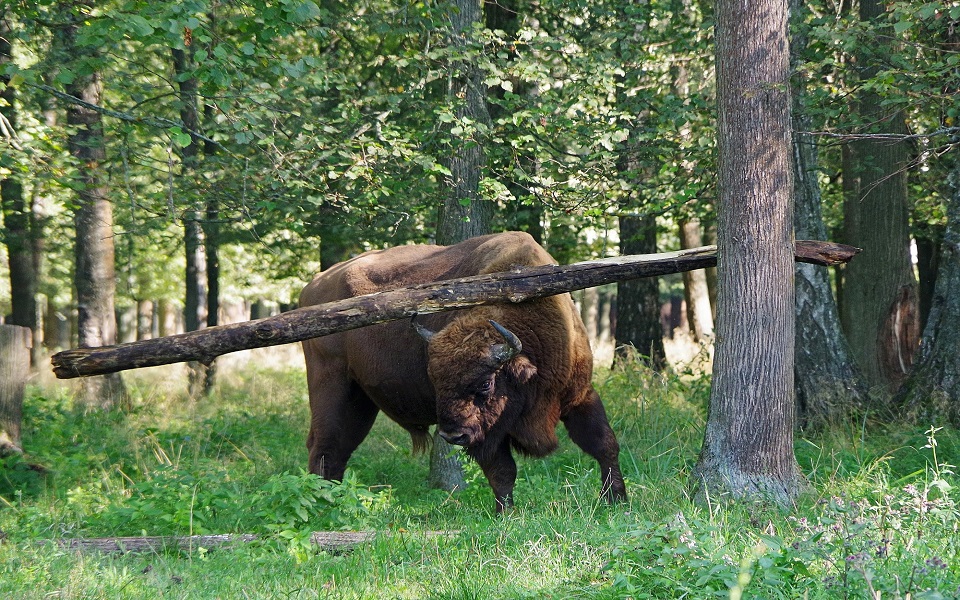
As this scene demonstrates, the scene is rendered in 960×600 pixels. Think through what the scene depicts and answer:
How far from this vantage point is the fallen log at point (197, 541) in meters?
5.61

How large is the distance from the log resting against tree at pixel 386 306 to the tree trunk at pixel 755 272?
2.28ft

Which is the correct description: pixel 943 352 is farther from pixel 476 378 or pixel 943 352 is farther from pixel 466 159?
pixel 466 159

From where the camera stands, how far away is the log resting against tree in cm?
611

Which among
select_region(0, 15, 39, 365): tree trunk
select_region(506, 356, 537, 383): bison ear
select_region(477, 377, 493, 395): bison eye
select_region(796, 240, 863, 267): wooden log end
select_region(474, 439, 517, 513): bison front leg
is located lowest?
select_region(474, 439, 517, 513): bison front leg

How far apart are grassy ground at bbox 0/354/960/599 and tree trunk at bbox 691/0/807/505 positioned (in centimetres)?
35

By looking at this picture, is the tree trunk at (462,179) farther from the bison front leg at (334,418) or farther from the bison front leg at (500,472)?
the bison front leg at (500,472)

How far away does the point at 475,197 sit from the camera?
9.13 metres

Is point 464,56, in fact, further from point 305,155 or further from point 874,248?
point 874,248

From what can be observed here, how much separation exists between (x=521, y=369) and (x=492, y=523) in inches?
63.8

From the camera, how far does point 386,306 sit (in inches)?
260

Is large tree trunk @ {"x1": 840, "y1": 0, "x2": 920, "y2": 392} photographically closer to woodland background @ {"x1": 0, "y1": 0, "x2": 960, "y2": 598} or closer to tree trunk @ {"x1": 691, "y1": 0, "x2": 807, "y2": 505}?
woodland background @ {"x1": 0, "y1": 0, "x2": 960, "y2": 598}

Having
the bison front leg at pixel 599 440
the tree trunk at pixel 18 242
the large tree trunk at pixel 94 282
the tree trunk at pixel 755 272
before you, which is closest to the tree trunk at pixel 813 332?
the bison front leg at pixel 599 440

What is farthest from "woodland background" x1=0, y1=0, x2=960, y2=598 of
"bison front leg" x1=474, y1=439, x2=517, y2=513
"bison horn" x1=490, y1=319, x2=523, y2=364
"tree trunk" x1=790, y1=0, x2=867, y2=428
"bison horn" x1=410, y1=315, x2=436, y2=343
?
"bison horn" x1=410, y1=315, x2=436, y2=343

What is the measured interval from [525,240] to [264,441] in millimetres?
5500
